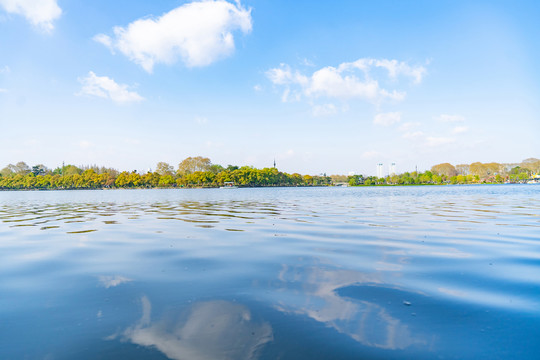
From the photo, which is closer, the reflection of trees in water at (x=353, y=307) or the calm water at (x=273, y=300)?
the calm water at (x=273, y=300)

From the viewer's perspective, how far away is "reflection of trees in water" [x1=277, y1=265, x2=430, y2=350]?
367 cm

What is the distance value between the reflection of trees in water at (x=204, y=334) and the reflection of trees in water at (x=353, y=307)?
75 centimetres

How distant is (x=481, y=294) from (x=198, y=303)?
14.3 ft

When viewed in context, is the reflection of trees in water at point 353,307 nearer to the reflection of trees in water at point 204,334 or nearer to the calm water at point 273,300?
the calm water at point 273,300

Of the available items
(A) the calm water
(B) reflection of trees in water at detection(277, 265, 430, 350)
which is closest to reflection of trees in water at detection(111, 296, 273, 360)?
(A) the calm water

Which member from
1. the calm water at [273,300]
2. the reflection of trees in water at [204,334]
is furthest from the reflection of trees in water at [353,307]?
the reflection of trees in water at [204,334]

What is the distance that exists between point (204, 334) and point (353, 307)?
82.4 inches

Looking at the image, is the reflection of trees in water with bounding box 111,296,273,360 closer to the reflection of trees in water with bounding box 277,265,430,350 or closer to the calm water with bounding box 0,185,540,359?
the calm water with bounding box 0,185,540,359

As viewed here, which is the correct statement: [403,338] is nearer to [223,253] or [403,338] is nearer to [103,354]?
[103,354]

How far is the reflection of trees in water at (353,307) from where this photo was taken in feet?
12.1

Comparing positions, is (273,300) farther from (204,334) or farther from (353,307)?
(204,334)

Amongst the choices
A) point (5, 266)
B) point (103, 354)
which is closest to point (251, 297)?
point (103, 354)

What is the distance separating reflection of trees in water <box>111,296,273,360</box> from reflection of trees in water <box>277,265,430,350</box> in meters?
0.75

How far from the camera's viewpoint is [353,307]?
459cm
